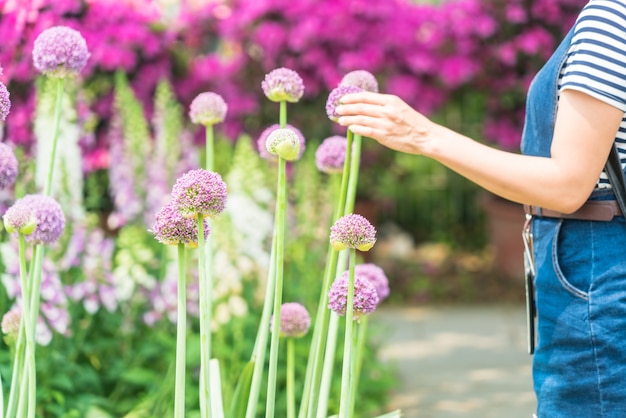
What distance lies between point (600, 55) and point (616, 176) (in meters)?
0.23

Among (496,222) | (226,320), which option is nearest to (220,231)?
(226,320)

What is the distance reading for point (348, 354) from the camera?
143 centimetres

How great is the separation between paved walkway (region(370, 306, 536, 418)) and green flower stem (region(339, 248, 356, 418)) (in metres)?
2.37

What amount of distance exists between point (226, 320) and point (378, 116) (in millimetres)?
1882

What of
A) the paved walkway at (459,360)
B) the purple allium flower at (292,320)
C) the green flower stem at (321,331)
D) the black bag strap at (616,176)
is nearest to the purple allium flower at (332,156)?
the green flower stem at (321,331)

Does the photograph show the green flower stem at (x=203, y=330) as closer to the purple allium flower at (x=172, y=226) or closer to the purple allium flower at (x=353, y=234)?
the purple allium flower at (x=172, y=226)

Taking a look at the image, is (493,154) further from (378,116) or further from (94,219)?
(94,219)

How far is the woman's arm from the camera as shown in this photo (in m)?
1.49

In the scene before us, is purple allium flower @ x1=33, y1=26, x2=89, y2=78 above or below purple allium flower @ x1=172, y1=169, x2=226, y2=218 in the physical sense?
above

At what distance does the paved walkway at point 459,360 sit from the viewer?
3.91 meters

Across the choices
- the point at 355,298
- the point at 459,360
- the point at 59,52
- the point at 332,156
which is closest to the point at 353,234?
the point at 355,298

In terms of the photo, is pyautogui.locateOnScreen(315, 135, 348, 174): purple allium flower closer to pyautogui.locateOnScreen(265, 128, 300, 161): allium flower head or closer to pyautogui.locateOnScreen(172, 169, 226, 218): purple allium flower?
pyautogui.locateOnScreen(265, 128, 300, 161): allium flower head

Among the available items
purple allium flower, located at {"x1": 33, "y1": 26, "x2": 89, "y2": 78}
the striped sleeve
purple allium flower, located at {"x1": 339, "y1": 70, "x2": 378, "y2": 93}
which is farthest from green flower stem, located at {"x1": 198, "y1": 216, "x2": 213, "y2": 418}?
the striped sleeve

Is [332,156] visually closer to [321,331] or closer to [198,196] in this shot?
[321,331]
